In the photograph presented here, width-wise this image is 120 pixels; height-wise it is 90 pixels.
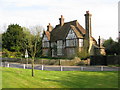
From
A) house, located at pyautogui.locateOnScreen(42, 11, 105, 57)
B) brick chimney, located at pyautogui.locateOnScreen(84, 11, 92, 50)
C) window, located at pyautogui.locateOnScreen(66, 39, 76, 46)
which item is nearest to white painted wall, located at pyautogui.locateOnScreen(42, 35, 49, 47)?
house, located at pyautogui.locateOnScreen(42, 11, 105, 57)

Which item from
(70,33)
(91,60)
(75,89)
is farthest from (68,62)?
(75,89)

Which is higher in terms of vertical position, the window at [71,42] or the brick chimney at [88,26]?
the brick chimney at [88,26]

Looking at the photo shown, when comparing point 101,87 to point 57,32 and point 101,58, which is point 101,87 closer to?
point 101,58

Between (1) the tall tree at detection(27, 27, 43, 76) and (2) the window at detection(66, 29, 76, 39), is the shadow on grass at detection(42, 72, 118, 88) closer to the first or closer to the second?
(1) the tall tree at detection(27, 27, 43, 76)

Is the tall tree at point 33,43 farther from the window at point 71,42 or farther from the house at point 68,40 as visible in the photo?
the window at point 71,42

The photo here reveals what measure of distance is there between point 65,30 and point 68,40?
5094mm

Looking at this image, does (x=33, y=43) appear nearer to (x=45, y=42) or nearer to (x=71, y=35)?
(x=71, y=35)

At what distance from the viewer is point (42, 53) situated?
56.1 metres

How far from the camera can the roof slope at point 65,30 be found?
4453 centimetres

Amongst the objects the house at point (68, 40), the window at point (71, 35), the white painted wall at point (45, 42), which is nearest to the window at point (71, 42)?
the house at point (68, 40)

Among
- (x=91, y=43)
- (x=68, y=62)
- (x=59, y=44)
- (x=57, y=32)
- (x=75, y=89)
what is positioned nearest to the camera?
(x=75, y=89)

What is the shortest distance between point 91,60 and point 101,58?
2.28 meters

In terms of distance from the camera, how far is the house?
138ft

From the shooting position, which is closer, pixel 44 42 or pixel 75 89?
pixel 75 89
